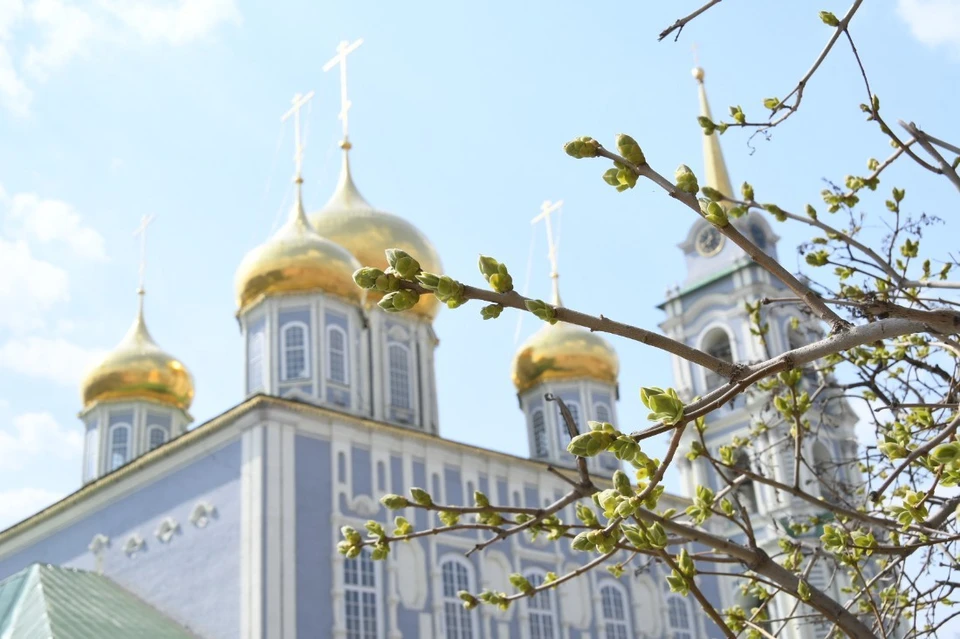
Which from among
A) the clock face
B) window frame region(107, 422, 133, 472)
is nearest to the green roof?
window frame region(107, 422, 133, 472)

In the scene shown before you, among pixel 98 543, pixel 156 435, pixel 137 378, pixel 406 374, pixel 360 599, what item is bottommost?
pixel 360 599

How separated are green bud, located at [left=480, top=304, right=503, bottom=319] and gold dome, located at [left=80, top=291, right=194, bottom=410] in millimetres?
19076

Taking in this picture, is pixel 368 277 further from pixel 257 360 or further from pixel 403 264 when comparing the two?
pixel 257 360

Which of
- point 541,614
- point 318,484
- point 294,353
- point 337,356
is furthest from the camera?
point 337,356

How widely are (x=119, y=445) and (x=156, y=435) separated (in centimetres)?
68

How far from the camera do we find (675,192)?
10.7 ft

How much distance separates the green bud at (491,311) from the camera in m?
3.14

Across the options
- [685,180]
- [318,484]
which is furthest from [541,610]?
[685,180]

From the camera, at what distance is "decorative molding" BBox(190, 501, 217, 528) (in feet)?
51.5

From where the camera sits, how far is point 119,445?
822 inches

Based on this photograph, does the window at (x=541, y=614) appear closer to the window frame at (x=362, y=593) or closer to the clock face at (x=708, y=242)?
the window frame at (x=362, y=593)

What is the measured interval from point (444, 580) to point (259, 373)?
15.4ft

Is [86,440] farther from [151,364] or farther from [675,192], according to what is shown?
[675,192]

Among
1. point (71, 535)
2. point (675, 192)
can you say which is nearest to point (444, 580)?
point (71, 535)
